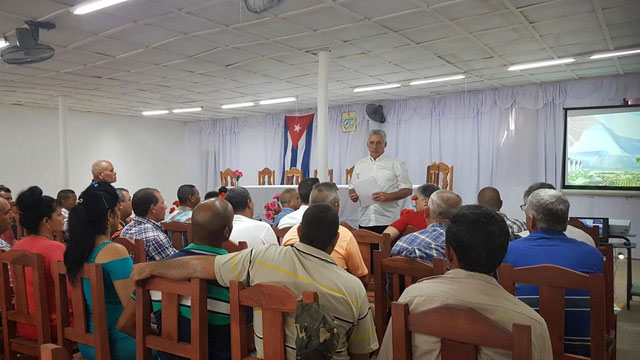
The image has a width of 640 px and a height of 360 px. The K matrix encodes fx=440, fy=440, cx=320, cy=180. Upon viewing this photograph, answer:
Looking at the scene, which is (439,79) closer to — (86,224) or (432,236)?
(432,236)

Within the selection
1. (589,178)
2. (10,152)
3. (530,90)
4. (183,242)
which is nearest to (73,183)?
(10,152)

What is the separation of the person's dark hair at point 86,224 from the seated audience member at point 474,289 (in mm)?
1341

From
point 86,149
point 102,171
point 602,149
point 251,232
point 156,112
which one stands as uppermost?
point 156,112

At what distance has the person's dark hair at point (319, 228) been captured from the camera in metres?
1.59

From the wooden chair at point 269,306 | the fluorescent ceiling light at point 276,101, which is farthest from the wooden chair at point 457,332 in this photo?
the fluorescent ceiling light at point 276,101

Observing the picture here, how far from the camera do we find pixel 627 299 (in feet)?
14.3

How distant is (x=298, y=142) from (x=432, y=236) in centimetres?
869

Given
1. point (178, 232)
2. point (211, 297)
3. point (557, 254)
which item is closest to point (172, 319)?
point (211, 297)

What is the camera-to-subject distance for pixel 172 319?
1535 mm

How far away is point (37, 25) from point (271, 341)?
15.3ft

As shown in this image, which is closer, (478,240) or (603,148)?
(478,240)

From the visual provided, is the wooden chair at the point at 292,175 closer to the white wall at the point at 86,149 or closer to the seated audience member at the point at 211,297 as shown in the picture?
the white wall at the point at 86,149

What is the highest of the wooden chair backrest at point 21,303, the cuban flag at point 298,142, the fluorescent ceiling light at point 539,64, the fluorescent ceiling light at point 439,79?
the fluorescent ceiling light at point 539,64

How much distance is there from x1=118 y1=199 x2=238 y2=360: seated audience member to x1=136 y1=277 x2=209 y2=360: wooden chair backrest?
5 cm
